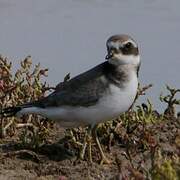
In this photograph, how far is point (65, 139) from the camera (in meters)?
6.71

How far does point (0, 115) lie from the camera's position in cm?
680

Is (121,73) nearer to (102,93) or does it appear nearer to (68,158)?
(102,93)

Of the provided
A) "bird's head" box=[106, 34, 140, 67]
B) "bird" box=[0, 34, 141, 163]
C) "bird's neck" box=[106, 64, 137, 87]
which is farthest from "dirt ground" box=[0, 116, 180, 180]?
"bird's head" box=[106, 34, 140, 67]

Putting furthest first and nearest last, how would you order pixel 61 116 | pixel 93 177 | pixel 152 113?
pixel 152 113
pixel 61 116
pixel 93 177

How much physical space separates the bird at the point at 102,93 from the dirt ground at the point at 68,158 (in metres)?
0.15

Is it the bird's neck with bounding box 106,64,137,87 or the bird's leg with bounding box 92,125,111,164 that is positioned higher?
the bird's neck with bounding box 106,64,137,87

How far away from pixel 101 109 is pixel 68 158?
1.66 feet

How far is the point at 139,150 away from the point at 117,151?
0.20 metres

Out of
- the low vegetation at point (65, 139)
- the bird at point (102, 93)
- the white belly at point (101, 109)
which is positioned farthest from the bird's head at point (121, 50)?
the low vegetation at point (65, 139)

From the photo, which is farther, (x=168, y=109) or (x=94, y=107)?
(x=168, y=109)

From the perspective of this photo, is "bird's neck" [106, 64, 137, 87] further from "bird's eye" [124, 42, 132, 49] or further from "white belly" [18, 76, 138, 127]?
"bird's eye" [124, 42, 132, 49]

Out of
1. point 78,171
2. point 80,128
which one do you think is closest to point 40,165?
point 78,171

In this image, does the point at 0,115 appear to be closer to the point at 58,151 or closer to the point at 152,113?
the point at 58,151

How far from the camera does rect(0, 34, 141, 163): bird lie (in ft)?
20.3
